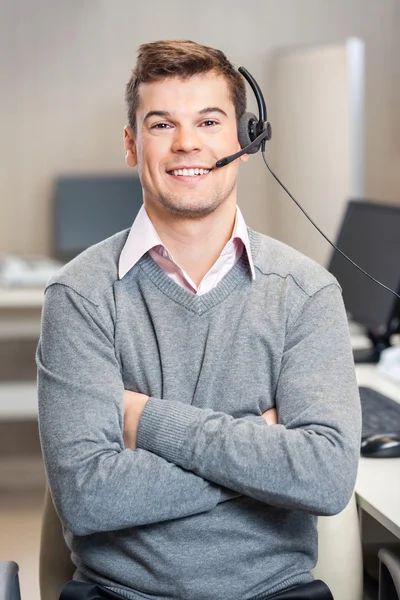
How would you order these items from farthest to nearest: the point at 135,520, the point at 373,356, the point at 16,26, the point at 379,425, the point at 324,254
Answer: the point at 16,26 → the point at 324,254 → the point at 373,356 → the point at 379,425 → the point at 135,520

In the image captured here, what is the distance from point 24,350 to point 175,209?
3168 millimetres

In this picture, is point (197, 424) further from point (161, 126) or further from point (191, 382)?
point (161, 126)

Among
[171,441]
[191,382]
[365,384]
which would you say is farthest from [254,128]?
[365,384]

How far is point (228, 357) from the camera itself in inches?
57.4

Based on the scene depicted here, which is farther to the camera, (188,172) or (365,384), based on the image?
(365,384)

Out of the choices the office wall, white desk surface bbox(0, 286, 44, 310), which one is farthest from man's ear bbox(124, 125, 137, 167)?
the office wall

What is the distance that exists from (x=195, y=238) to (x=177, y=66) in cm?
28

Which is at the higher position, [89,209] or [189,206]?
[189,206]

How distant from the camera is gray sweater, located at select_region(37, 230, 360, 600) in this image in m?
1.34

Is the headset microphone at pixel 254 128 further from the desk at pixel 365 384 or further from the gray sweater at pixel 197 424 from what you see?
the desk at pixel 365 384

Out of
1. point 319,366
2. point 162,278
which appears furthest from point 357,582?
point 162,278

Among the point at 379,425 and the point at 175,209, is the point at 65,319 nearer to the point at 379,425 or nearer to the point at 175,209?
the point at 175,209

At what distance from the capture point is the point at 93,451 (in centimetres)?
136

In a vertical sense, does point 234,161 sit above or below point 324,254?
above
